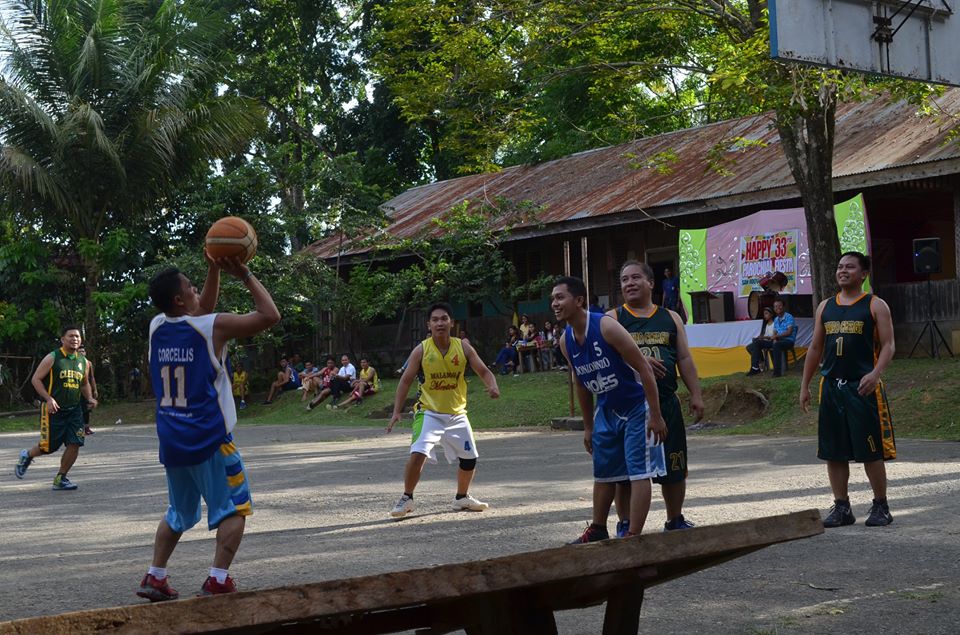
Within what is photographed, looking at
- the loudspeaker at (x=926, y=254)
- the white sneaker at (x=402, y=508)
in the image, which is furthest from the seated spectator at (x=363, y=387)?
the white sneaker at (x=402, y=508)

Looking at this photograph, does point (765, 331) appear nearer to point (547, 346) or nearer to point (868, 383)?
point (547, 346)

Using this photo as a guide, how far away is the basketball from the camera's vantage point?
19.6ft

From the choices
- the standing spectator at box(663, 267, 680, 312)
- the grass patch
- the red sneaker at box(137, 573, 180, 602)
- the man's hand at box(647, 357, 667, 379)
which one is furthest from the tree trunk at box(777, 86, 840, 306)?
the red sneaker at box(137, 573, 180, 602)

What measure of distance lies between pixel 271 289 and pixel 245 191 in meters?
3.78

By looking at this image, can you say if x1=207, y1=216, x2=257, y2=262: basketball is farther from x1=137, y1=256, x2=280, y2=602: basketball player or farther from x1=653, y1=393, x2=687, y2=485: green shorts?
x1=653, y1=393, x2=687, y2=485: green shorts

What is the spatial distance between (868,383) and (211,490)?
4.62 m

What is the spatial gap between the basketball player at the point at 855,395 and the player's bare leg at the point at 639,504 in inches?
76.8

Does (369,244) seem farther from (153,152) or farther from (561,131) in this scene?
(561,131)

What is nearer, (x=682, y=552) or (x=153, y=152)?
(x=682, y=552)

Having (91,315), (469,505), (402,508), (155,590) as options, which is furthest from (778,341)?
(91,315)

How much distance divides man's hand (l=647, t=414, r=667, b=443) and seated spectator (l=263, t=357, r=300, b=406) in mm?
27030

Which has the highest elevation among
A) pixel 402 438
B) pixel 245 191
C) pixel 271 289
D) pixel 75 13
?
pixel 75 13

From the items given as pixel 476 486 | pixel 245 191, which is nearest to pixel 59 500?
pixel 476 486

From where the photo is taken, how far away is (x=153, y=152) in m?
32.5
